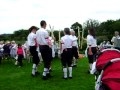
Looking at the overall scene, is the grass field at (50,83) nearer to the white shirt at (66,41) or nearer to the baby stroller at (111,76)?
the white shirt at (66,41)

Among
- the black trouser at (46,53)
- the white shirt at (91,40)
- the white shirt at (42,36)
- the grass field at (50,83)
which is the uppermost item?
the white shirt at (42,36)

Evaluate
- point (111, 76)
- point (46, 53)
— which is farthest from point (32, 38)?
point (111, 76)

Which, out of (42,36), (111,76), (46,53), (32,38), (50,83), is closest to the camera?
(111,76)

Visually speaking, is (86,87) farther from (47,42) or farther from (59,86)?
(47,42)

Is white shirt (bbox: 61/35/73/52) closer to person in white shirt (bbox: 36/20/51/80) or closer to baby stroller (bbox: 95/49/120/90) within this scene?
person in white shirt (bbox: 36/20/51/80)

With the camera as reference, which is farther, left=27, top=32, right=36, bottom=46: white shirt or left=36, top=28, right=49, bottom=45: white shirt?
left=27, top=32, right=36, bottom=46: white shirt

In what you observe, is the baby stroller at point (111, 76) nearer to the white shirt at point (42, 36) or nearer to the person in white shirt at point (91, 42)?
the white shirt at point (42, 36)

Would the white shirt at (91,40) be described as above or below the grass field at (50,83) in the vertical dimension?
above

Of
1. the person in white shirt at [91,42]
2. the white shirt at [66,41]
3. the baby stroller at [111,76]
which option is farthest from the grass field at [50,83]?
the baby stroller at [111,76]

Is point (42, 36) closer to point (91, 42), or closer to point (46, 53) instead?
point (46, 53)

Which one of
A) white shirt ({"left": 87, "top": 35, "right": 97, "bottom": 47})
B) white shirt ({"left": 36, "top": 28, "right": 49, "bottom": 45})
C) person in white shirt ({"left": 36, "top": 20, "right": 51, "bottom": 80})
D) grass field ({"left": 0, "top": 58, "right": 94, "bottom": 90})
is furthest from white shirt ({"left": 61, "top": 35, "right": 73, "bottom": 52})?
grass field ({"left": 0, "top": 58, "right": 94, "bottom": 90})

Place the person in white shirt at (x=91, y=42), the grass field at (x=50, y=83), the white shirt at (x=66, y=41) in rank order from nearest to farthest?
the grass field at (x=50, y=83)
the white shirt at (x=66, y=41)
the person in white shirt at (x=91, y=42)

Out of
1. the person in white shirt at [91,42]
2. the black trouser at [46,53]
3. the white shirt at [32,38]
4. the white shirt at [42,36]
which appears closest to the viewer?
the white shirt at [42,36]

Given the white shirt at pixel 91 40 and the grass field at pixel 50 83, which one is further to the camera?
the white shirt at pixel 91 40
